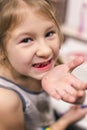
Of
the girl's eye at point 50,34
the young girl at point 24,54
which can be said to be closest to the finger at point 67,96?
the young girl at point 24,54

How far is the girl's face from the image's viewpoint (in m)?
0.58

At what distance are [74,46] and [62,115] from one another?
0.43 m

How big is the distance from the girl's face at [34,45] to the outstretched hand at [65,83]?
2cm

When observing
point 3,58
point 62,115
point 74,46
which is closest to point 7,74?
point 3,58

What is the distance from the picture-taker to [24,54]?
1.94ft

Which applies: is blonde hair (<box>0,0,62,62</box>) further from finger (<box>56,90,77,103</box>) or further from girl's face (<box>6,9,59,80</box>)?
finger (<box>56,90,77,103</box>)

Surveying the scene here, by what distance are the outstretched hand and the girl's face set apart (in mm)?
23

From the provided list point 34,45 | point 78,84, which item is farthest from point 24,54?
point 78,84

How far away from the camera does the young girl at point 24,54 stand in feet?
1.89

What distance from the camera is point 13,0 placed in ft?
1.93

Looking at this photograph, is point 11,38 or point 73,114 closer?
point 11,38

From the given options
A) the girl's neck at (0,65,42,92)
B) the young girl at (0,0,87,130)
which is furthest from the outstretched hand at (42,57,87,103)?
the girl's neck at (0,65,42,92)

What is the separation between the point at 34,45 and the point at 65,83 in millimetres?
98

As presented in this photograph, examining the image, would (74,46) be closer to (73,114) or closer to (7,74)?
(73,114)
